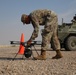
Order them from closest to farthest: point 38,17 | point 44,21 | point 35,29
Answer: point 35,29 → point 38,17 → point 44,21

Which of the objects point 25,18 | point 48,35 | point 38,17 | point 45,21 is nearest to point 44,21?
point 45,21

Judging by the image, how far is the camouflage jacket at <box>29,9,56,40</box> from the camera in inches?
379

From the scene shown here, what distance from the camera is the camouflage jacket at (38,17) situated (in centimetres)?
962

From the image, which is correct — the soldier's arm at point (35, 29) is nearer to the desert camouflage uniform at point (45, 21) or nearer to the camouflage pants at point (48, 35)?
the desert camouflage uniform at point (45, 21)

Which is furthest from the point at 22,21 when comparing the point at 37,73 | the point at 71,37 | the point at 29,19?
the point at 71,37

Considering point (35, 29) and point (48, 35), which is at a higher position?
point (35, 29)

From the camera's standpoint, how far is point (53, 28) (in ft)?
32.7

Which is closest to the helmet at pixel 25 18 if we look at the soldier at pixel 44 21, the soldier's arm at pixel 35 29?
the soldier at pixel 44 21

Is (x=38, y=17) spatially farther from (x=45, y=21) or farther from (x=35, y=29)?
(x=35, y=29)

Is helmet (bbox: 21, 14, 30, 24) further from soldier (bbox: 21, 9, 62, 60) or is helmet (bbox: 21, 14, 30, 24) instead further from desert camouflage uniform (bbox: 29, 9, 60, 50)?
desert camouflage uniform (bbox: 29, 9, 60, 50)

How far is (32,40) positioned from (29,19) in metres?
0.68

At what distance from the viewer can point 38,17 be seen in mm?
9773

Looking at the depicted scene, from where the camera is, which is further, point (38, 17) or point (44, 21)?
point (44, 21)

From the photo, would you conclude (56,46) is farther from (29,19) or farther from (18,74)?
(18,74)
